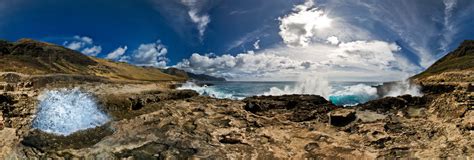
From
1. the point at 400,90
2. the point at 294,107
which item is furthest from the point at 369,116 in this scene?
the point at 400,90

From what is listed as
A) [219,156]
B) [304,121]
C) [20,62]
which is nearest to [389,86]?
[304,121]

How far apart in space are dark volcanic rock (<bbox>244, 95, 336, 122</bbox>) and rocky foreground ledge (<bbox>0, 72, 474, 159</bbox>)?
14 cm

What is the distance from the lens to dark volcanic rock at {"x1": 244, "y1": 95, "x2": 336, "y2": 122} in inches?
823

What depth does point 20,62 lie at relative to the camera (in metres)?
97.2

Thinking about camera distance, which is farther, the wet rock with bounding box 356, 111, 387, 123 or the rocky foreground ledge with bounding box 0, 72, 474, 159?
the wet rock with bounding box 356, 111, 387, 123

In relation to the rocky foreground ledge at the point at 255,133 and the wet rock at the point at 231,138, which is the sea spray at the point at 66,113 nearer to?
the rocky foreground ledge at the point at 255,133

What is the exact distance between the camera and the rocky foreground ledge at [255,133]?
14.6m

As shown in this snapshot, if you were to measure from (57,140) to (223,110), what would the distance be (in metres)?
9.65

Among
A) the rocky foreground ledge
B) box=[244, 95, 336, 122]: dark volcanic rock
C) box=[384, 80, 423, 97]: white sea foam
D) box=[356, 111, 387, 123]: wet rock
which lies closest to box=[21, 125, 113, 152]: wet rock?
the rocky foreground ledge

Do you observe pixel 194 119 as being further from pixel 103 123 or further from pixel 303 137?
pixel 303 137

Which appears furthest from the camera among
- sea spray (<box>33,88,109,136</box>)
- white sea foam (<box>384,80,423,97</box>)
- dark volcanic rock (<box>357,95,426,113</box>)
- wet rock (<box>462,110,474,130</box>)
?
white sea foam (<box>384,80,423,97</box>)

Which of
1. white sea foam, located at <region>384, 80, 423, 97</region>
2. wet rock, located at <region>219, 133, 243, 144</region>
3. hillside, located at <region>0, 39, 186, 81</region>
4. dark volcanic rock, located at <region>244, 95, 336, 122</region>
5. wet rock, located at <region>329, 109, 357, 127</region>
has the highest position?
hillside, located at <region>0, 39, 186, 81</region>

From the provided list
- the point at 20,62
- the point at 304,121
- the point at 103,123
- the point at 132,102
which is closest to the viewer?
the point at 103,123

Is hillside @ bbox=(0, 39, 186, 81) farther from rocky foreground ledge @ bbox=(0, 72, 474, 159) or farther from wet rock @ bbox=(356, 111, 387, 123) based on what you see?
wet rock @ bbox=(356, 111, 387, 123)
